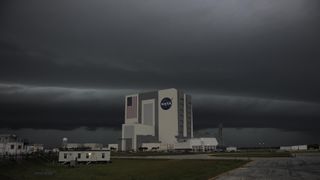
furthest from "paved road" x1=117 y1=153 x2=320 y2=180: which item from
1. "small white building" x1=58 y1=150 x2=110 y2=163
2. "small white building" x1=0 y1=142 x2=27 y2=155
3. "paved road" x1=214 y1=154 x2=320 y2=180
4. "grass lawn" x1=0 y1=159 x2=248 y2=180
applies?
"small white building" x1=0 y1=142 x2=27 y2=155

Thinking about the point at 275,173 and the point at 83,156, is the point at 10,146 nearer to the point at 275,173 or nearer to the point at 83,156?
the point at 83,156

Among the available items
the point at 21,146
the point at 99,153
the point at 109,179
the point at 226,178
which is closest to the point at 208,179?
the point at 226,178

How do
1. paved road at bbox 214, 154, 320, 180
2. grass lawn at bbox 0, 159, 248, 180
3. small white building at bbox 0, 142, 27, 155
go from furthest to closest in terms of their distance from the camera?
small white building at bbox 0, 142, 27, 155 → grass lawn at bbox 0, 159, 248, 180 → paved road at bbox 214, 154, 320, 180

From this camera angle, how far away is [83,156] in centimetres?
9869

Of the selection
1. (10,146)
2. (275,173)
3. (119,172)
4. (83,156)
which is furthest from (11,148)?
(275,173)

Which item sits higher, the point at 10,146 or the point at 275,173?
the point at 10,146

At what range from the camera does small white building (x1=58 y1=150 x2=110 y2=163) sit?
97.8 m

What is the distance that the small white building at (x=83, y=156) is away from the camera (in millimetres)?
97750

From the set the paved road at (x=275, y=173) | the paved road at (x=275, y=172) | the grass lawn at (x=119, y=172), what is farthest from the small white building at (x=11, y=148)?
the paved road at (x=275, y=173)

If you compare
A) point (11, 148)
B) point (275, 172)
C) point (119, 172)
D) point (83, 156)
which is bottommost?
point (119, 172)

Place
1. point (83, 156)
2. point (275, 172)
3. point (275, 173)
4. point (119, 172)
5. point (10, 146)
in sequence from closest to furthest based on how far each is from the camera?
point (275, 173), point (275, 172), point (119, 172), point (83, 156), point (10, 146)

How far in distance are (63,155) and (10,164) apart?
68.2 feet

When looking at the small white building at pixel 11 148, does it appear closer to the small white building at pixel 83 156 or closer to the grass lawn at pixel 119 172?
the small white building at pixel 83 156

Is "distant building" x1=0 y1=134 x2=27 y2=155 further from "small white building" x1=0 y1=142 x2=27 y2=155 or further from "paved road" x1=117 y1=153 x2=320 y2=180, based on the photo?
"paved road" x1=117 y1=153 x2=320 y2=180
